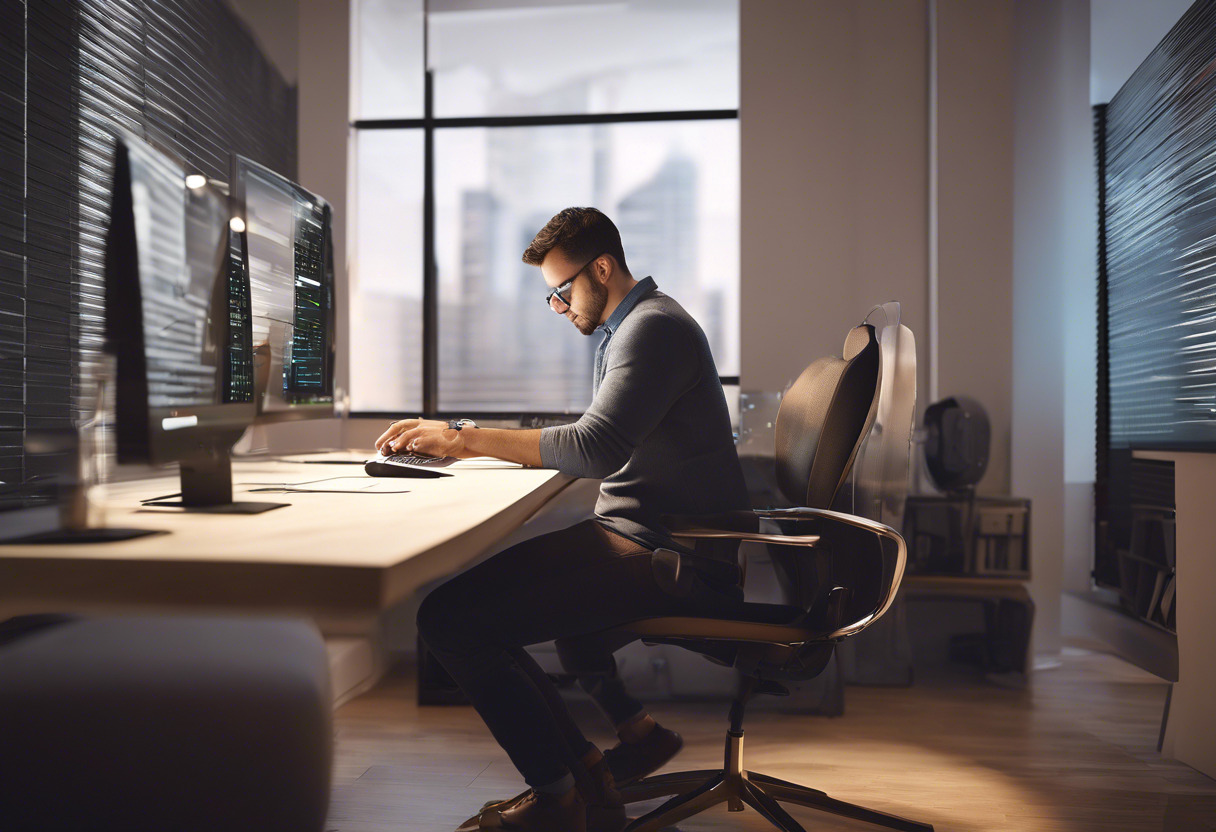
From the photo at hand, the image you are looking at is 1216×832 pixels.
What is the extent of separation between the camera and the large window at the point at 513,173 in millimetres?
3852

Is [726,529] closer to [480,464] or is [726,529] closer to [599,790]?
[599,790]

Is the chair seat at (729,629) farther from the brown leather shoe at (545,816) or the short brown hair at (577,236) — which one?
the short brown hair at (577,236)

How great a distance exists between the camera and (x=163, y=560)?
0.78 metres

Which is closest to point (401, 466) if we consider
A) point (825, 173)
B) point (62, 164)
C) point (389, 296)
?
point (62, 164)

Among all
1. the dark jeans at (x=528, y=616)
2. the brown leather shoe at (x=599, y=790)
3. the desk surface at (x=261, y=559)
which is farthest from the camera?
the brown leather shoe at (x=599, y=790)

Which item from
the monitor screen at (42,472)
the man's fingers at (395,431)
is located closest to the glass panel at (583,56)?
the monitor screen at (42,472)

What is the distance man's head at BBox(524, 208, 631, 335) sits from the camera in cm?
180

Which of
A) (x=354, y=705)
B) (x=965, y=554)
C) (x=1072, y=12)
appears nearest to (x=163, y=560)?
(x=354, y=705)

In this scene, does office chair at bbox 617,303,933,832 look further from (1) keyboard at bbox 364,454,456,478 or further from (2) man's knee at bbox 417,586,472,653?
(1) keyboard at bbox 364,454,456,478

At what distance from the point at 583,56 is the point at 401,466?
2.80 m

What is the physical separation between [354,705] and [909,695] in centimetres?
187

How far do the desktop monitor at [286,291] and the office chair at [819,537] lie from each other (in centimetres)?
74

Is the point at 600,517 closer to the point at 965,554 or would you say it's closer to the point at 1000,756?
the point at 1000,756

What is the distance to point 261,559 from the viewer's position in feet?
2.54
